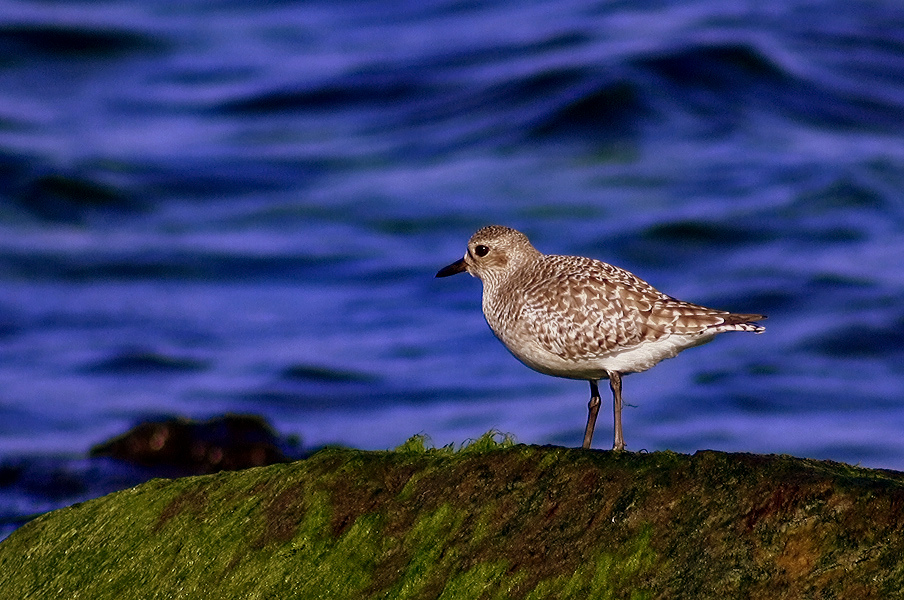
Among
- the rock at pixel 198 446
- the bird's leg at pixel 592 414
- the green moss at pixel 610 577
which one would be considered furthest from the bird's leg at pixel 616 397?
the rock at pixel 198 446

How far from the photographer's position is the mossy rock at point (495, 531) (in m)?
4.70

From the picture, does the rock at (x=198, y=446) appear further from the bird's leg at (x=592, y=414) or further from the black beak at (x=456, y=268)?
the bird's leg at (x=592, y=414)

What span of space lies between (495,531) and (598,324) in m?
1.96

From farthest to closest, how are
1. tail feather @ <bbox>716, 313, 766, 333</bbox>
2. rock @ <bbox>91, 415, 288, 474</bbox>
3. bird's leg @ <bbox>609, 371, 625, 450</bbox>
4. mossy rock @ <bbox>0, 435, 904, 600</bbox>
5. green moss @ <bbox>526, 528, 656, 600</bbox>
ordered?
1. rock @ <bbox>91, 415, 288, 474</bbox>
2. tail feather @ <bbox>716, 313, 766, 333</bbox>
3. bird's leg @ <bbox>609, 371, 625, 450</bbox>
4. green moss @ <bbox>526, 528, 656, 600</bbox>
5. mossy rock @ <bbox>0, 435, 904, 600</bbox>

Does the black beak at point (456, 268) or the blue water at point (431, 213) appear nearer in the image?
the black beak at point (456, 268)

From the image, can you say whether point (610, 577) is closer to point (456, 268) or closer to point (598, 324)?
point (598, 324)

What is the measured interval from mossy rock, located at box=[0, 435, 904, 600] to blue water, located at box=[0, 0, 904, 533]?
251 inches

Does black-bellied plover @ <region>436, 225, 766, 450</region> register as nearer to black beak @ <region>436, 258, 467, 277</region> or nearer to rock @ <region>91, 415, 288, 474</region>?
black beak @ <region>436, 258, 467, 277</region>

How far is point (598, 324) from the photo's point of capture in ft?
22.7

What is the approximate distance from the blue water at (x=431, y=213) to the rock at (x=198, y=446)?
1.32 feet

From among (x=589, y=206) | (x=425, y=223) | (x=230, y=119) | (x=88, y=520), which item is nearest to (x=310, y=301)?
(x=425, y=223)

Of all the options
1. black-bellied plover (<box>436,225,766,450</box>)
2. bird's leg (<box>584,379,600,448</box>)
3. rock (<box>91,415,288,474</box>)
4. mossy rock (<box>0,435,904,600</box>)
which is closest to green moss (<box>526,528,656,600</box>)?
mossy rock (<box>0,435,904,600</box>)

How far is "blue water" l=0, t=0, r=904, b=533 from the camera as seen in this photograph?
641 inches

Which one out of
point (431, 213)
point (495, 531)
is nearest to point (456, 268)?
point (495, 531)
